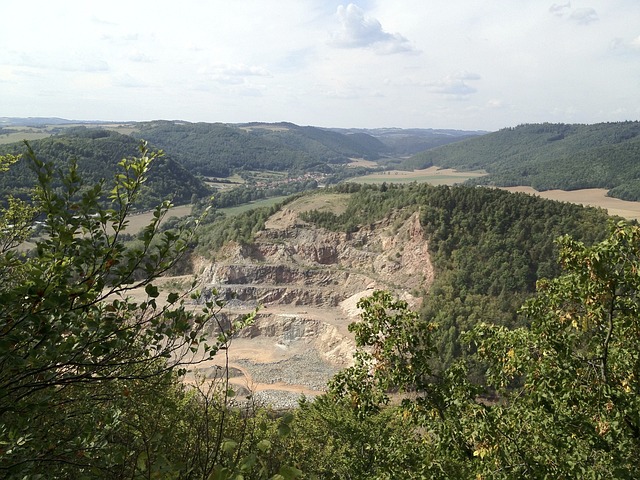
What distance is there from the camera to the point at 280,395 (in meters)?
43.5

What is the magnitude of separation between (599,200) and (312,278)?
102 metres

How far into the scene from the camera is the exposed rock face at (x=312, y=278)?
53.5m

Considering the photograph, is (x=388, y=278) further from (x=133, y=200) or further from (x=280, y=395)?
(x=133, y=200)

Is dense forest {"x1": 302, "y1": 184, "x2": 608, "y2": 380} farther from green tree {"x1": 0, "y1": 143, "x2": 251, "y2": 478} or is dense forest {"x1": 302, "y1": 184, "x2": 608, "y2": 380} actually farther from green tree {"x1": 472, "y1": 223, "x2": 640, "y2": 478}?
green tree {"x1": 0, "y1": 143, "x2": 251, "y2": 478}

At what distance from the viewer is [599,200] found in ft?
387

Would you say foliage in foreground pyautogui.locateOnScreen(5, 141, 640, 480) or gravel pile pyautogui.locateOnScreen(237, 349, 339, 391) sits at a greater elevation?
foliage in foreground pyautogui.locateOnScreen(5, 141, 640, 480)

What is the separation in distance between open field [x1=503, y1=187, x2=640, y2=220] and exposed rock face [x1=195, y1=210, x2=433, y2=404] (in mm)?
56943

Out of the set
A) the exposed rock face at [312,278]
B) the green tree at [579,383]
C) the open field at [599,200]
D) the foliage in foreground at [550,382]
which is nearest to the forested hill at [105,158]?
the exposed rock face at [312,278]

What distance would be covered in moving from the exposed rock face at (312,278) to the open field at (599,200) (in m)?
56.9

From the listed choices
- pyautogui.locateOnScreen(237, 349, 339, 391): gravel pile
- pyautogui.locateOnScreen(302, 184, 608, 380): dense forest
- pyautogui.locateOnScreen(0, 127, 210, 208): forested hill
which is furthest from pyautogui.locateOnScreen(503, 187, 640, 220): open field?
pyautogui.locateOnScreen(0, 127, 210, 208): forested hill

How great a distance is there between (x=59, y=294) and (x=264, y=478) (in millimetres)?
2308

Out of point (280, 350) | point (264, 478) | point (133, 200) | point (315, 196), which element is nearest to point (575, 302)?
point (264, 478)

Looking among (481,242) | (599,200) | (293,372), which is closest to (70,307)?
(293,372)

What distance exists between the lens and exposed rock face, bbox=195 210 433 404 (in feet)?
176
